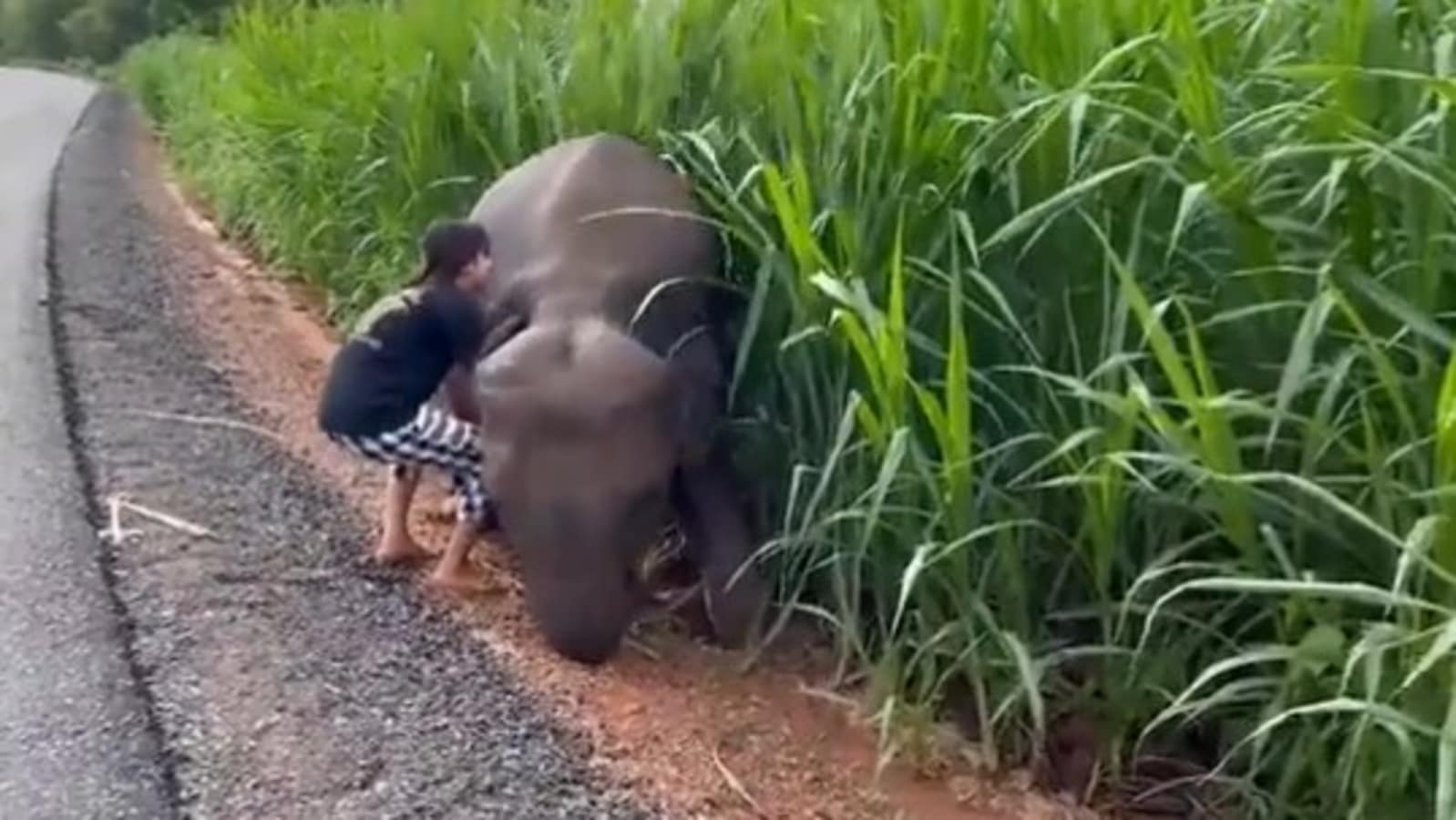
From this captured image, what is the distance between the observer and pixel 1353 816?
2.93 m

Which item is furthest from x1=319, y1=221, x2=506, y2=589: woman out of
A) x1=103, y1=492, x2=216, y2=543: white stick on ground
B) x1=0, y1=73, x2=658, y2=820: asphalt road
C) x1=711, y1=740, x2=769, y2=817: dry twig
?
x1=711, y1=740, x2=769, y2=817: dry twig

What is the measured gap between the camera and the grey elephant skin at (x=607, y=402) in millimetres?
4090

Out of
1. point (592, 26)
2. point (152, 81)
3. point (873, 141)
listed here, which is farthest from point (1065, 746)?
point (152, 81)

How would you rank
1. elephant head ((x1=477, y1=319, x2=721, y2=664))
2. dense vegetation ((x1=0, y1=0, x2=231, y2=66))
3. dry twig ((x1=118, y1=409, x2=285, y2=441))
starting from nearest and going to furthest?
1. elephant head ((x1=477, y1=319, x2=721, y2=664))
2. dry twig ((x1=118, y1=409, x2=285, y2=441))
3. dense vegetation ((x1=0, y1=0, x2=231, y2=66))

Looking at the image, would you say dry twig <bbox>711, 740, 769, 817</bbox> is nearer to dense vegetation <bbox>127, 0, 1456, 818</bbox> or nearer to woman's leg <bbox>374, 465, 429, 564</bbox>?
dense vegetation <bbox>127, 0, 1456, 818</bbox>

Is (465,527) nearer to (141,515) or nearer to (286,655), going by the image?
(286,655)

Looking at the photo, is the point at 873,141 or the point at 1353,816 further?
the point at 873,141

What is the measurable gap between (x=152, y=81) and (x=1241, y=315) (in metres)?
21.8

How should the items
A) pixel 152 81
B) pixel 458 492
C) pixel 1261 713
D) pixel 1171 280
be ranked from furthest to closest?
pixel 152 81, pixel 458 492, pixel 1171 280, pixel 1261 713

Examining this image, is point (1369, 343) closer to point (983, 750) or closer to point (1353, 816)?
point (1353, 816)

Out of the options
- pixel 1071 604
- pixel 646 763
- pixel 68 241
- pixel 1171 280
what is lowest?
pixel 68 241

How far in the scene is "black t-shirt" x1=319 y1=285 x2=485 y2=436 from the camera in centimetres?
457

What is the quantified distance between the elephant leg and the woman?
0.45 metres

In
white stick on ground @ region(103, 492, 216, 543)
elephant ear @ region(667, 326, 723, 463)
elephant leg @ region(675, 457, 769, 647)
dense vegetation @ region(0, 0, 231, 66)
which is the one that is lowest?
dense vegetation @ region(0, 0, 231, 66)
